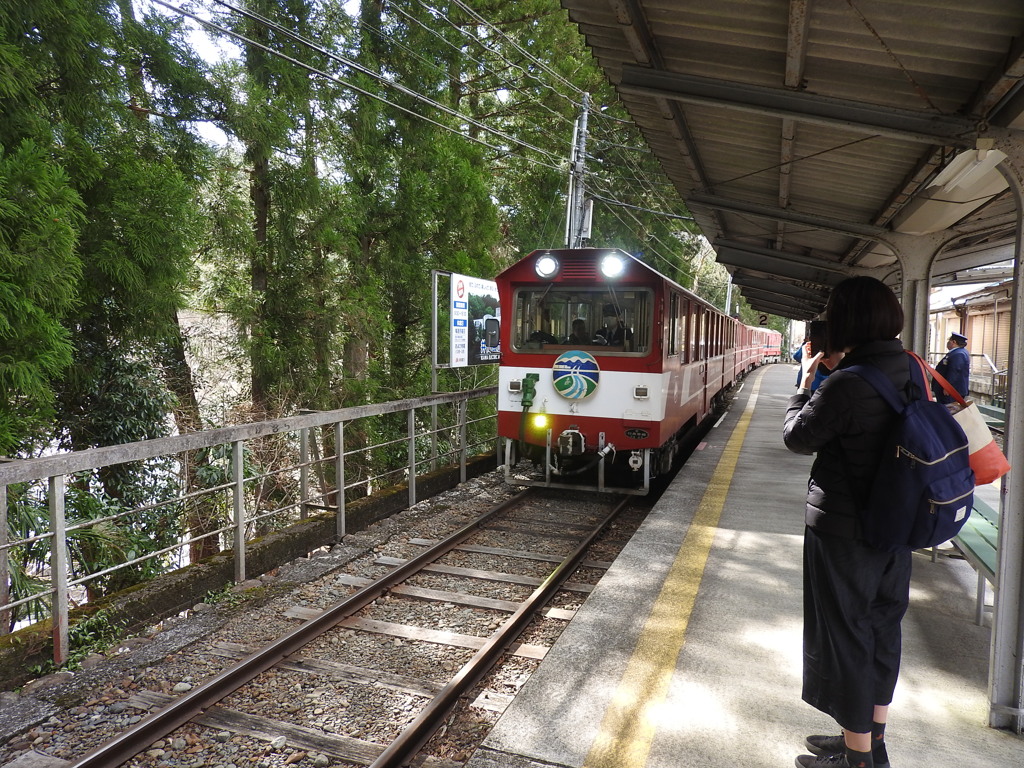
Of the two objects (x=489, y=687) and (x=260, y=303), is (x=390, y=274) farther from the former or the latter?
(x=489, y=687)

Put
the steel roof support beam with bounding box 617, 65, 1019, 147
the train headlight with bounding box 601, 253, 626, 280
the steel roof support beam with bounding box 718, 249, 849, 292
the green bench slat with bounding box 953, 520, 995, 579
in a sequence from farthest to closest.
A: the steel roof support beam with bounding box 718, 249, 849, 292 → the train headlight with bounding box 601, 253, 626, 280 → the green bench slat with bounding box 953, 520, 995, 579 → the steel roof support beam with bounding box 617, 65, 1019, 147

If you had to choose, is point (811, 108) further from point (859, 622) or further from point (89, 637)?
point (89, 637)

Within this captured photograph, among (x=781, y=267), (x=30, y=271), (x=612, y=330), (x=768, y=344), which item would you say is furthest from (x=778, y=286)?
(x=768, y=344)

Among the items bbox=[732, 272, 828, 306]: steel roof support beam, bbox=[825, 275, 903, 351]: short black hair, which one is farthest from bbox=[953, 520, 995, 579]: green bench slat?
bbox=[732, 272, 828, 306]: steel roof support beam

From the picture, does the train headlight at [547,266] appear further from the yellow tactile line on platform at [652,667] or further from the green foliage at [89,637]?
the green foliage at [89,637]

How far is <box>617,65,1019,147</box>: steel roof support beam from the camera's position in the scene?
2995mm

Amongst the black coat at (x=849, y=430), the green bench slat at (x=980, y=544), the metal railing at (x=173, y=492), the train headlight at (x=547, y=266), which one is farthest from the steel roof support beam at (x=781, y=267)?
the black coat at (x=849, y=430)

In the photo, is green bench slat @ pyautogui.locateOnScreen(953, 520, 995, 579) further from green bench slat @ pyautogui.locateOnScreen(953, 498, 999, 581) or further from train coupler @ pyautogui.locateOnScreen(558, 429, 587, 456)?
train coupler @ pyautogui.locateOnScreen(558, 429, 587, 456)

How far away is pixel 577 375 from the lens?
7562 millimetres

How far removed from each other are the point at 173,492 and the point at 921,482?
27.2ft

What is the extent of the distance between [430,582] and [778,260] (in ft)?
19.0

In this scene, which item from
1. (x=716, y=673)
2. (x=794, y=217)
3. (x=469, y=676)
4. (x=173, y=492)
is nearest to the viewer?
(x=716, y=673)

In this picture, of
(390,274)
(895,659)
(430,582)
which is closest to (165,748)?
(430,582)

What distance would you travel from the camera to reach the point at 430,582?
213 inches
